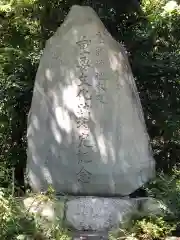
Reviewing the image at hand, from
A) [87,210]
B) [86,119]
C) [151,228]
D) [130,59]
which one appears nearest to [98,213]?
[87,210]

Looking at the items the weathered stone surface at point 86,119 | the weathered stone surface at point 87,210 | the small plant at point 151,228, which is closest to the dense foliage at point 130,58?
the weathered stone surface at point 86,119

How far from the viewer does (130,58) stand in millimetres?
5875

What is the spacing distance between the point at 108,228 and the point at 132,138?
848 millimetres

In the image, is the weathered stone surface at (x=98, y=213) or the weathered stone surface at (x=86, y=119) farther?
the weathered stone surface at (x=86, y=119)

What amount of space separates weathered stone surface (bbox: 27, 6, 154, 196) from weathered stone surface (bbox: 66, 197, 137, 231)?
19cm

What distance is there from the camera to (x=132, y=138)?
4203 millimetres

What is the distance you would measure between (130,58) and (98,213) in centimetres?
256

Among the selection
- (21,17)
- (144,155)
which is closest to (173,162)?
(144,155)

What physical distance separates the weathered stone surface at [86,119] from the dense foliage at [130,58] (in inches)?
52.7

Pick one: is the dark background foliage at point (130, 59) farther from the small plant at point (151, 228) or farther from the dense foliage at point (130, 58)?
the small plant at point (151, 228)

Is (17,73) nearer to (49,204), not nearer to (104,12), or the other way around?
(104,12)

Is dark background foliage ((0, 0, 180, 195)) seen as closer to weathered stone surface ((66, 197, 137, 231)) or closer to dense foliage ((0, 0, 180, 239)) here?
dense foliage ((0, 0, 180, 239))

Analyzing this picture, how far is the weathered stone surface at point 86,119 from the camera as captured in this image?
13.7 feet

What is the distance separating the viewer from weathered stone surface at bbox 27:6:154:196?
4.18m
